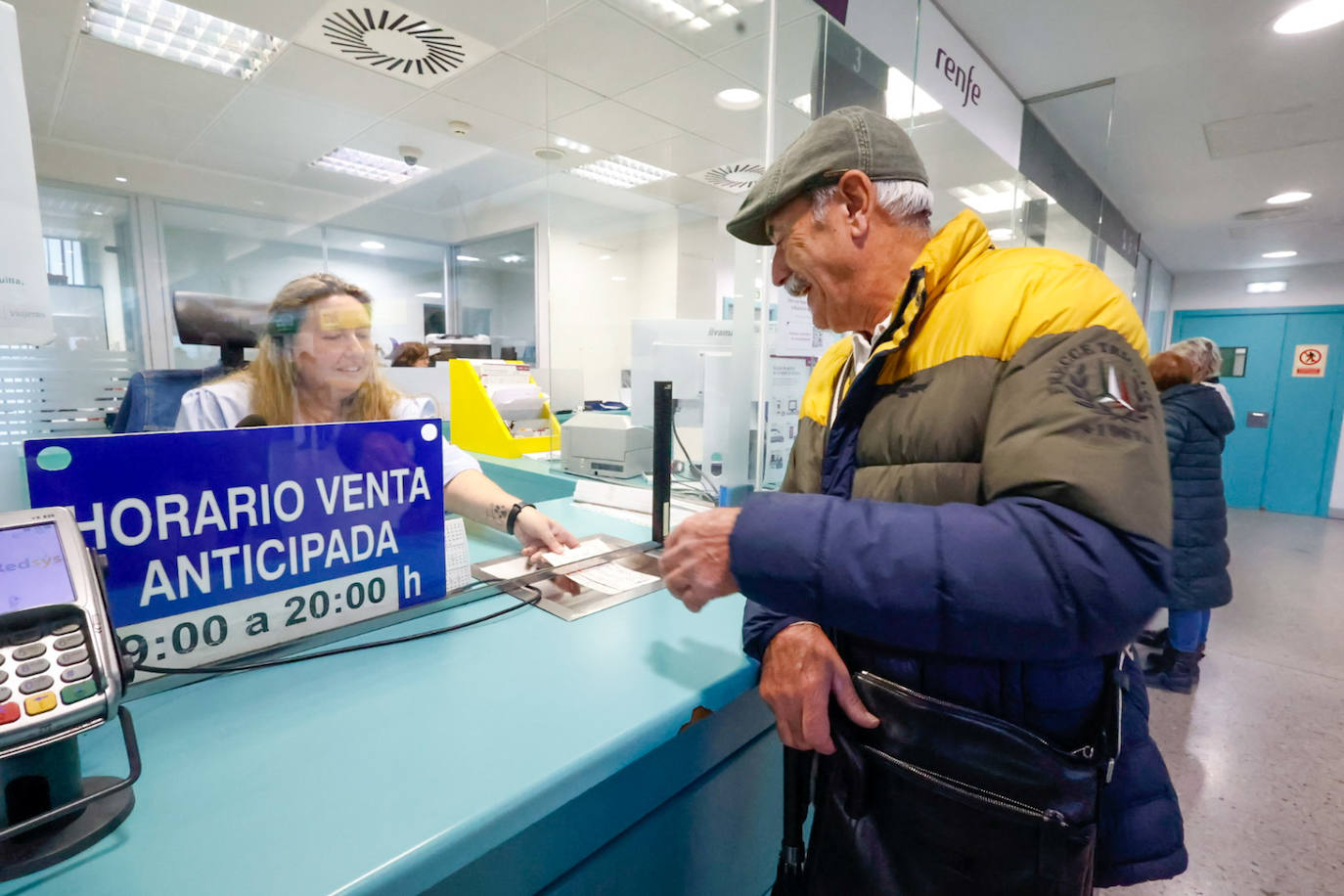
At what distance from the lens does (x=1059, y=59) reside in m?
2.76

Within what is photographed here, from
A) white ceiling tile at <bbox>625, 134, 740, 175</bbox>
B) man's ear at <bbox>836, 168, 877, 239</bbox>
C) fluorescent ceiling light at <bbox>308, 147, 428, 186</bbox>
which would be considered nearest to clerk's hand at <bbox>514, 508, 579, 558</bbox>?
fluorescent ceiling light at <bbox>308, 147, 428, 186</bbox>

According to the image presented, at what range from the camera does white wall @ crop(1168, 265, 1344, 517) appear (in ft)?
21.8

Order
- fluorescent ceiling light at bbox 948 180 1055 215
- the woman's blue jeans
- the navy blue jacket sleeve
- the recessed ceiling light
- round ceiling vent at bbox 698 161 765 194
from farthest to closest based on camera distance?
round ceiling vent at bbox 698 161 765 194, fluorescent ceiling light at bbox 948 180 1055 215, the recessed ceiling light, the woman's blue jeans, the navy blue jacket sleeve

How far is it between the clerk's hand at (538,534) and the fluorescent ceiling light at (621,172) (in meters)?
3.86

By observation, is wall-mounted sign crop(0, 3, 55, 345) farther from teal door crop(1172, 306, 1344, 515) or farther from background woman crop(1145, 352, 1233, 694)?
teal door crop(1172, 306, 1344, 515)

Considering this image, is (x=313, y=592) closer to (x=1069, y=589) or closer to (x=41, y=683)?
(x=41, y=683)

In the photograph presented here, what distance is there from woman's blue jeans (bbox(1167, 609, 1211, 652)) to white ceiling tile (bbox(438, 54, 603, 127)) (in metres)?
3.89

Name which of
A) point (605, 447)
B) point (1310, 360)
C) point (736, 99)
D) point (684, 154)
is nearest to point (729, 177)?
point (684, 154)

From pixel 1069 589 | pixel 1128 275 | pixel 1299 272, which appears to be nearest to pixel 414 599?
pixel 1069 589

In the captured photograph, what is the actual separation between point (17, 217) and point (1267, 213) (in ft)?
23.6

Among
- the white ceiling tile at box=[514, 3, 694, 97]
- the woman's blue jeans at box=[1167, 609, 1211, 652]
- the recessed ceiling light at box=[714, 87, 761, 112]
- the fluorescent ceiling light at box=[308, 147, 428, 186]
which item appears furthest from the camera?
the recessed ceiling light at box=[714, 87, 761, 112]

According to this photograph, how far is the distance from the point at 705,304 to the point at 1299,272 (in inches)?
294

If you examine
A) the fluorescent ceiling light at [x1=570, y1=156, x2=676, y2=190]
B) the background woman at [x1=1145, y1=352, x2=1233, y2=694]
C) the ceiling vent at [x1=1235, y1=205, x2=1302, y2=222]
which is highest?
the fluorescent ceiling light at [x1=570, y1=156, x2=676, y2=190]

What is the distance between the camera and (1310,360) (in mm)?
6805
